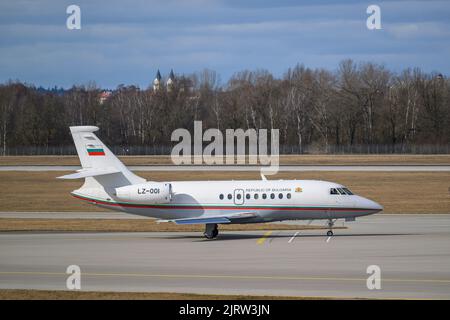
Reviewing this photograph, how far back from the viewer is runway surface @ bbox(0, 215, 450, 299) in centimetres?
2203

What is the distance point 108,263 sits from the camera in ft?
87.5

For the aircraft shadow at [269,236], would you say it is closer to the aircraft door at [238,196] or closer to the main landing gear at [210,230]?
the main landing gear at [210,230]

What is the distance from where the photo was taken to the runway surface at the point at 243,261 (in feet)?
72.3

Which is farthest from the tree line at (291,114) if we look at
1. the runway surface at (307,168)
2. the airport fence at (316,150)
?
the runway surface at (307,168)

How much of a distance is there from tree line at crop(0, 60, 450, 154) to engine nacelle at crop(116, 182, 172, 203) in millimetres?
77104

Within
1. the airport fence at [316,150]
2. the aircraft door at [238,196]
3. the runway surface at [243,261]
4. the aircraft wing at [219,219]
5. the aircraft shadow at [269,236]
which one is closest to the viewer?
the runway surface at [243,261]

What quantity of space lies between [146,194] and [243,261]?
28.7 ft

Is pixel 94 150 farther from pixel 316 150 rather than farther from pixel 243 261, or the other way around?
pixel 316 150

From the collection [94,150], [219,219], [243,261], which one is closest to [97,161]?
[94,150]

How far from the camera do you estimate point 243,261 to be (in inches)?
1047

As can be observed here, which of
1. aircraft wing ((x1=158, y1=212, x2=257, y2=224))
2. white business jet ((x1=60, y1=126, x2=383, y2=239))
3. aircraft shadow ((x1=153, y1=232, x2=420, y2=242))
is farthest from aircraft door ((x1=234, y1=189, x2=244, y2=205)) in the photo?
aircraft shadow ((x1=153, y1=232, x2=420, y2=242))

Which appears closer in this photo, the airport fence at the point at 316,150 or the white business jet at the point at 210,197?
the white business jet at the point at 210,197

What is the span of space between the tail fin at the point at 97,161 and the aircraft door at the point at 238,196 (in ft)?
15.8
